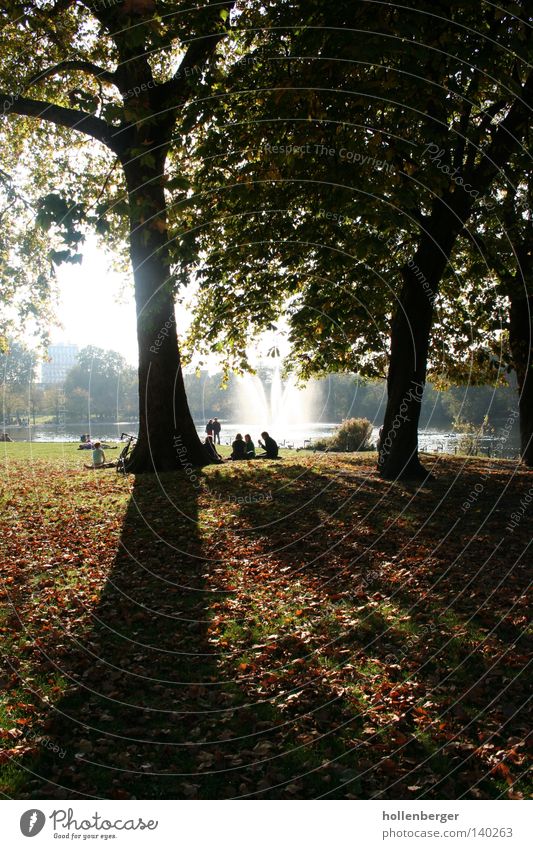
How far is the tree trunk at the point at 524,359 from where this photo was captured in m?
20.6

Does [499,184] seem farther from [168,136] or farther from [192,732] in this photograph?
[192,732]

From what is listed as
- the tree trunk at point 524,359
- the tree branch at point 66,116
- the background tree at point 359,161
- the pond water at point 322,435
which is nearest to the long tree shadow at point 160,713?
the background tree at point 359,161

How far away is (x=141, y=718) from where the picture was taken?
5.71 m

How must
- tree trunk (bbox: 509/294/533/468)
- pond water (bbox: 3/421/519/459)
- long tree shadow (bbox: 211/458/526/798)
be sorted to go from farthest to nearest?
1. pond water (bbox: 3/421/519/459)
2. tree trunk (bbox: 509/294/533/468)
3. long tree shadow (bbox: 211/458/526/798)

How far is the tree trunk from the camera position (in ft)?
67.5

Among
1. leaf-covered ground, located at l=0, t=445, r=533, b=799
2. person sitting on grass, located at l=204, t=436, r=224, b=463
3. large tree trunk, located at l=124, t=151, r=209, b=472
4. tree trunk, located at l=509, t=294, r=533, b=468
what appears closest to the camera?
leaf-covered ground, located at l=0, t=445, r=533, b=799

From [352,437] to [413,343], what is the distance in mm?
16066

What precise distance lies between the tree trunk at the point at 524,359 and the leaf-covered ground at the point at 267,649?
910 cm

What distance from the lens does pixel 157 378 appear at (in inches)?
651

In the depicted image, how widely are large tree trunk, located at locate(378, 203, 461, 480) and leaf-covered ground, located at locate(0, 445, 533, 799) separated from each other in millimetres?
3088

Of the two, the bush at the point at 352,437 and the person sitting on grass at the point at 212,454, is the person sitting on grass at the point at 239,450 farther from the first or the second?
the bush at the point at 352,437

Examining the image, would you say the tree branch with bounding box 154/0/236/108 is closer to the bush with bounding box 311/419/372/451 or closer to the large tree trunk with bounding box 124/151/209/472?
the large tree trunk with bounding box 124/151/209/472

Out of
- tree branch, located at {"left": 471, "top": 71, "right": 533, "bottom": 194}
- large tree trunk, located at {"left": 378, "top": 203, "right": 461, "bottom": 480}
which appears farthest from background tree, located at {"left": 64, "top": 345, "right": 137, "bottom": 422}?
tree branch, located at {"left": 471, "top": 71, "right": 533, "bottom": 194}

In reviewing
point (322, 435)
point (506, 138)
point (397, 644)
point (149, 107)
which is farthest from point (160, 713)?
point (322, 435)
